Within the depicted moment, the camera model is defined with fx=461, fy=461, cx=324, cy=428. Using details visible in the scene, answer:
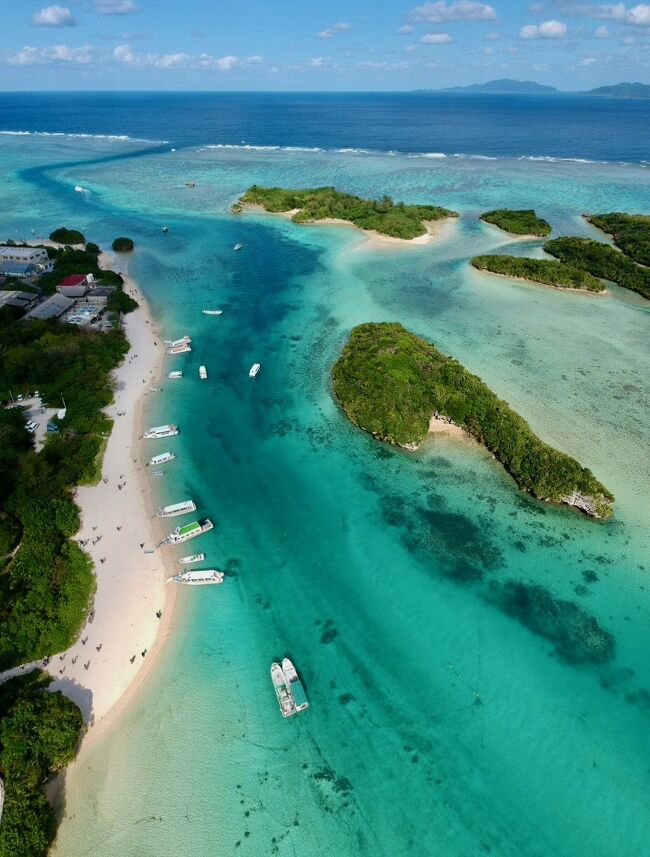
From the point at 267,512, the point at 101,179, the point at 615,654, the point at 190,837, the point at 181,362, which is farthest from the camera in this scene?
the point at 101,179

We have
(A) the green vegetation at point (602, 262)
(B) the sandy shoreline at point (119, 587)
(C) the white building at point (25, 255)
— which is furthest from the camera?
(A) the green vegetation at point (602, 262)

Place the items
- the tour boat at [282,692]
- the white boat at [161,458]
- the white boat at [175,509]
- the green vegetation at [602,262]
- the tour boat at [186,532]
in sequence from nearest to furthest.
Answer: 1. the tour boat at [282,692]
2. the tour boat at [186,532]
3. the white boat at [175,509]
4. the white boat at [161,458]
5. the green vegetation at [602,262]

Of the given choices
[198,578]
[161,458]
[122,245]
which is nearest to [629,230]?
[122,245]

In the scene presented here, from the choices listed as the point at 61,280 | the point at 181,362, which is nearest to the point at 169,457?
the point at 181,362

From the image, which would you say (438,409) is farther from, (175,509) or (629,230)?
(629,230)

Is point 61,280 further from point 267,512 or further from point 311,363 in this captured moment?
point 267,512

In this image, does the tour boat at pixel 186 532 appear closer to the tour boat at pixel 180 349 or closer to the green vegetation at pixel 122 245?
the tour boat at pixel 180 349

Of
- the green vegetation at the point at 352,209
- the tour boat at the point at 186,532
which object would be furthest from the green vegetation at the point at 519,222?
the tour boat at the point at 186,532
